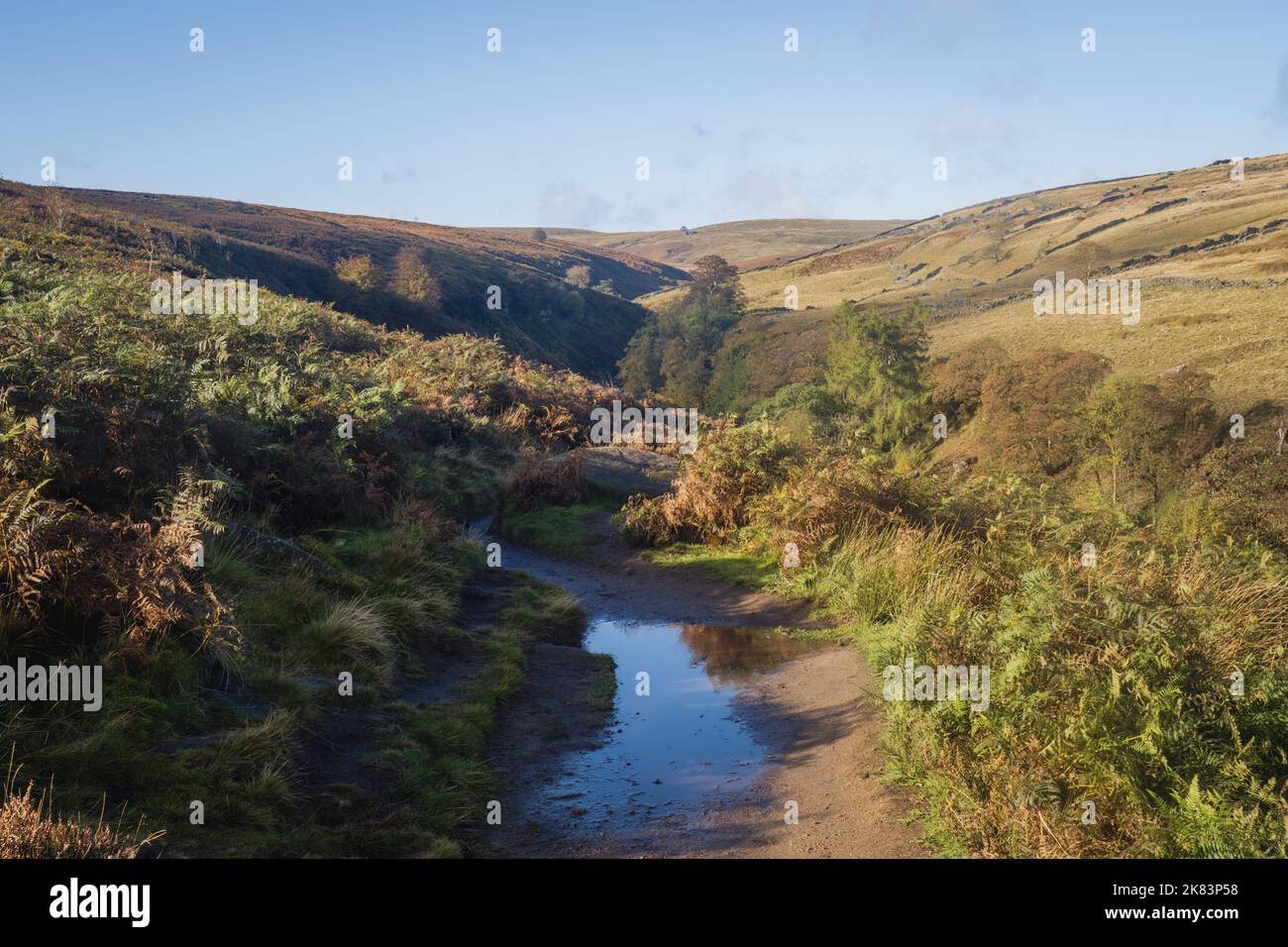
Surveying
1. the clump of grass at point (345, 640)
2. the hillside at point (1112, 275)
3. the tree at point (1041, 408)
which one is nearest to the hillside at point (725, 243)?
the hillside at point (1112, 275)

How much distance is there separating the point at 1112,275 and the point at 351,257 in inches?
1706

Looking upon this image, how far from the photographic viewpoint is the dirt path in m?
5.68

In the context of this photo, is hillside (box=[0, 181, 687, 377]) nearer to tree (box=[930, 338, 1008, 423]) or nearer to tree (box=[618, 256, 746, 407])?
tree (box=[618, 256, 746, 407])

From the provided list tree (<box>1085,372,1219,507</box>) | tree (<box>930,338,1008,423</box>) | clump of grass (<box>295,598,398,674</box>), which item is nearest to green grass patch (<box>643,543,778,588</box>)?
clump of grass (<box>295,598,398,674</box>)

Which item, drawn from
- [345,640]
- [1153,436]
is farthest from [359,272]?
[345,640]

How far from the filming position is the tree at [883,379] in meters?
31.7

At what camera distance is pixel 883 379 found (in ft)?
105

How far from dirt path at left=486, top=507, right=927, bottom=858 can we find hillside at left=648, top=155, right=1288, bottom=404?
21782mm

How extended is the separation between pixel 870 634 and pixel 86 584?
699cm

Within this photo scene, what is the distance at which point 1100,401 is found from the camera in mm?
21406

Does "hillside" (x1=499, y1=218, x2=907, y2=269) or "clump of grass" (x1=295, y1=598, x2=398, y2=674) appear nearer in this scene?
"clump of grass" (x1=295, y1=598, x2=398, y2=674)

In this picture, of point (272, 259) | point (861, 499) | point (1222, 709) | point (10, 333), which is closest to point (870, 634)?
point (861, 499)

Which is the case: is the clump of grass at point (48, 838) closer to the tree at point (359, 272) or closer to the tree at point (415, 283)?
the tree at point (359, 272)
